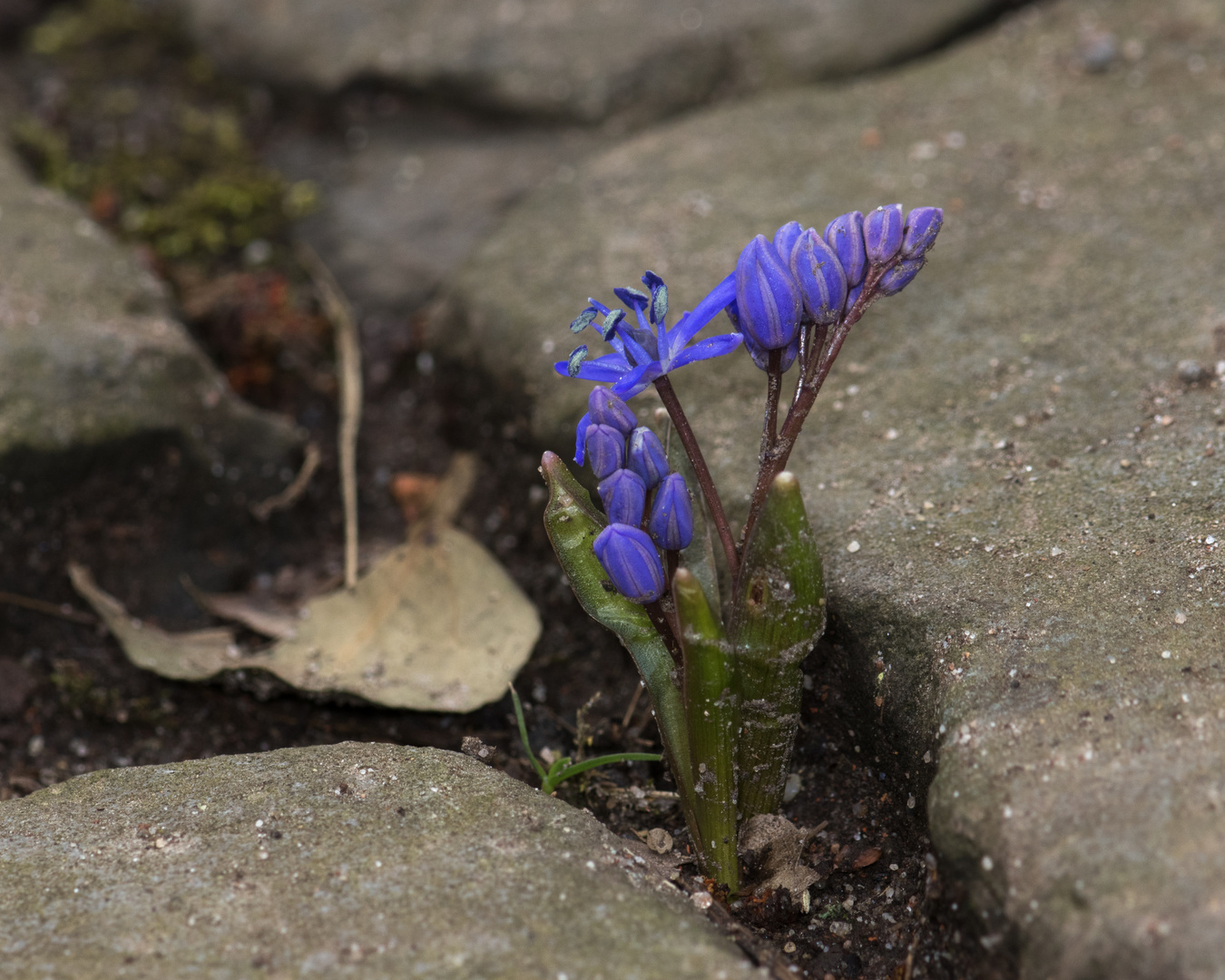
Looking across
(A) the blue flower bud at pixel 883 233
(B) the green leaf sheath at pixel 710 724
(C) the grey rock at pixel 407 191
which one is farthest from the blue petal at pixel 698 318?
(C) the grey rock at pixel 407 191

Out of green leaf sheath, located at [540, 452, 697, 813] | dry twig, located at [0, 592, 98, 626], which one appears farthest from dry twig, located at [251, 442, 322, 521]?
green leaf sheath, located at [540, 452, 697, 813]

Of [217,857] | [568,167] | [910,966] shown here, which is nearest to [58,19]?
[568,167]

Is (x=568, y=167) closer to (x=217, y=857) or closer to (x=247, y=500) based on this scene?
(x=247, y=500)

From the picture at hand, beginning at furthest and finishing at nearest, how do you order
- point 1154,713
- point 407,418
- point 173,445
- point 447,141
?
point 447,141 → point 407,418 → point 173,445 → point 1154,713

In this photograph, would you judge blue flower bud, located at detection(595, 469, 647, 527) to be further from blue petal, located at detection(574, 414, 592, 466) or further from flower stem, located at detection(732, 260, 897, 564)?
flower stem, located at detection(732, 260, 897, 564)

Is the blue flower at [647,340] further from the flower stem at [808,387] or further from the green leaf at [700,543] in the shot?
the green leaf at [700,543]

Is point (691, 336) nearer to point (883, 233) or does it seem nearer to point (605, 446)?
point (605, 446)

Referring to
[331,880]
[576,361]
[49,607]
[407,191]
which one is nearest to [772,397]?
[576,361]
